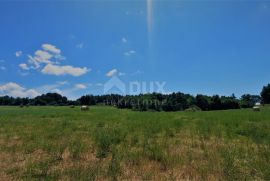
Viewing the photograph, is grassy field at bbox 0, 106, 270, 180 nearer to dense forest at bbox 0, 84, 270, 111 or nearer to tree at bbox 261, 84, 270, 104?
dense forest at bbox 0, 84, 270, 111

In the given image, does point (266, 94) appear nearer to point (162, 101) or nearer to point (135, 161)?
point (162, 101)

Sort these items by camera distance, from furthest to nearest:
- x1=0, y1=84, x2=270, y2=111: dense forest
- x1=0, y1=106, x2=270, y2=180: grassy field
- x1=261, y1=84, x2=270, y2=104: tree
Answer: x1=261, y1=84, x2=270, y2=104: tree
x1=0, y1=84, x2=270, y2=111: dense forest
x1=0, y1=106, x2=270, y2=180: grassy field

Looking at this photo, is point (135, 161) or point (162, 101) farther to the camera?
point (162, 101)

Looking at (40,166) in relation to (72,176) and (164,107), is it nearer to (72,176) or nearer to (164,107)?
(72,176)

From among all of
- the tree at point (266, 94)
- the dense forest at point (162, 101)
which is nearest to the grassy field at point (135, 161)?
the dense forest at point (162, 101)

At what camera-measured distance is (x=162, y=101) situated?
107125 millimetres

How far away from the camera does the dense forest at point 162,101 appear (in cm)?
8991

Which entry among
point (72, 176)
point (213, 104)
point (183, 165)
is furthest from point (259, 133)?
point (213, 104)

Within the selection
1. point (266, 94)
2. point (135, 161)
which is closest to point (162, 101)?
point (266, 94)

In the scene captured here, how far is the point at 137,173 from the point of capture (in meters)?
5.60

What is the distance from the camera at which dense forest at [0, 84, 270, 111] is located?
89912 mm

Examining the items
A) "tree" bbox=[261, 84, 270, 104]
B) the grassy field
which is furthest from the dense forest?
the grassy field

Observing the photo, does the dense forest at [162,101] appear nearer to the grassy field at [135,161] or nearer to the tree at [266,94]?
the tree at [266,94]

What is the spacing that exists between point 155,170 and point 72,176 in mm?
1725
